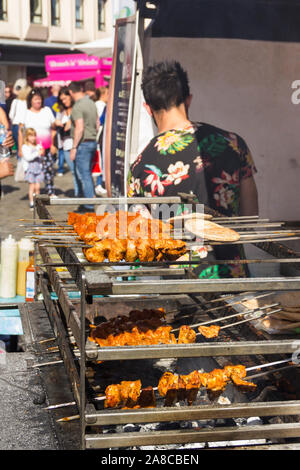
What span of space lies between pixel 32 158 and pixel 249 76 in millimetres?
6784

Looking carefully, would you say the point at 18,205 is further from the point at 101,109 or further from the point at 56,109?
the point at 56,109

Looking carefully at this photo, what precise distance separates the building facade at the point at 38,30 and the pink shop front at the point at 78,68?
8.23 metres

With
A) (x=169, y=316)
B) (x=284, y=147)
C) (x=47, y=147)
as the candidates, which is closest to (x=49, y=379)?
(x=169, y=316)

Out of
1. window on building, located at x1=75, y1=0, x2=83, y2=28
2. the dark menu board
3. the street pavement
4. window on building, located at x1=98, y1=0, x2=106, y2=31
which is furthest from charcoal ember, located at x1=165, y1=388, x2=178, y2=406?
window on building, located at x1=98, y1=0, x2=106, y2=31

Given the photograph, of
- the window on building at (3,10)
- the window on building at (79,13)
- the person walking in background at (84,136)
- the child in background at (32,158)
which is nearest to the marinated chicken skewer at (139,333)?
the child in background at (32,158)

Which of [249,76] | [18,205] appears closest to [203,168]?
[249,76]

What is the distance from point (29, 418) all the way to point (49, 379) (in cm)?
32

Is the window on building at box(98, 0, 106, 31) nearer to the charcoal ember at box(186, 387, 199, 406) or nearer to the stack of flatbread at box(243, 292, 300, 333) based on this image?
the stack of flatbread at box(243, 292, 300, 333)

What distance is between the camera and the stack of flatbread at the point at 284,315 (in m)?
3.60

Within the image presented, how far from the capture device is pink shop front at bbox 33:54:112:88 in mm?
22844

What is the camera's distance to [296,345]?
258 centimetres

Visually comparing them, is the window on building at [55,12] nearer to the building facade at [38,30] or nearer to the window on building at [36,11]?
the building facade at [38,30]

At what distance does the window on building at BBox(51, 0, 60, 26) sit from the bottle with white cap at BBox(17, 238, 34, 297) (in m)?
32.4

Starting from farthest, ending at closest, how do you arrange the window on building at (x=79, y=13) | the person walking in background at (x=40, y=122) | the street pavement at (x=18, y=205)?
1. the window on building at (x=79, y=13)
2. the person walking in background at (x=40, y=122)
3. the street pavement at (x=18, y=205)
